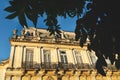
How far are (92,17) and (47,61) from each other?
644 inches

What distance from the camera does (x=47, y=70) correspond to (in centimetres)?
1762

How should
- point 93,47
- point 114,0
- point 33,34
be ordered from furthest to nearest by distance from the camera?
point 33,34 → point 93,47 → point 114,0

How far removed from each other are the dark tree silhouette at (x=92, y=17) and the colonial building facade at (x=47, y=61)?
1466cm

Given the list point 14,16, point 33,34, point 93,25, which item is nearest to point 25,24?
point 14,16

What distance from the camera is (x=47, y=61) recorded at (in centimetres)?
1883

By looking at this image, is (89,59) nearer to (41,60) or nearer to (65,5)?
(41,60)

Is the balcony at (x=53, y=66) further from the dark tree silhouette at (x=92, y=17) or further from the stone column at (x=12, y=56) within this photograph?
the dark tree silhouette at (x=92, y=17)

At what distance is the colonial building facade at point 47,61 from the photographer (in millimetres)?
17078

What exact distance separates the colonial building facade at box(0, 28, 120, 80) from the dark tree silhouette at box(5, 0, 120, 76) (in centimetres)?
1466

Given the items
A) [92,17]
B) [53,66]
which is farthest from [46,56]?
[92,17]

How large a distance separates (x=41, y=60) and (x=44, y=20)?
15.7 m

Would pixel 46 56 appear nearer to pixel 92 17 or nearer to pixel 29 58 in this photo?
pixel 29 58

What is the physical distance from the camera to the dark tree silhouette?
2514 mm

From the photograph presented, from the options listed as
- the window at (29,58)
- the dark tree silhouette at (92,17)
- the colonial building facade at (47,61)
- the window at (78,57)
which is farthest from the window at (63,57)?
the dark tree silhouette at (92,17)
